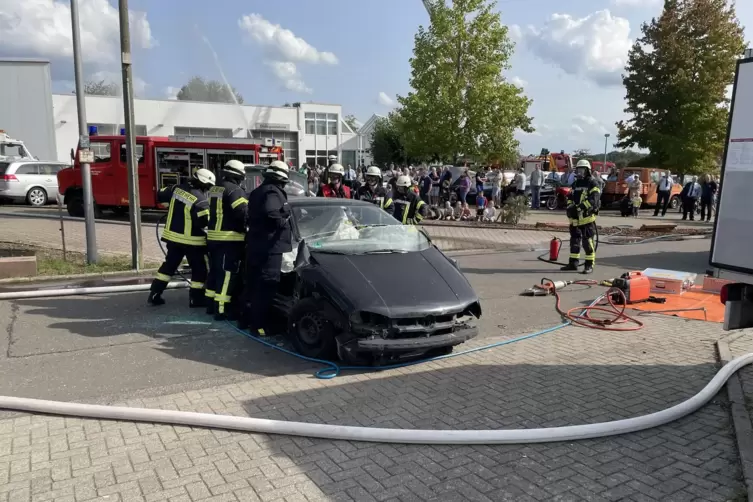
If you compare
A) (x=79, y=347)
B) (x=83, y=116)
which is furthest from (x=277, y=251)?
(x=83, y=116)

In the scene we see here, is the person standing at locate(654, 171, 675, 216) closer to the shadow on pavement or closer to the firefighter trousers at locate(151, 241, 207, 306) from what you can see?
the shadow on pavement

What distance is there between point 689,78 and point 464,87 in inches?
540

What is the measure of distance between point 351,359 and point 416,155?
24197mm

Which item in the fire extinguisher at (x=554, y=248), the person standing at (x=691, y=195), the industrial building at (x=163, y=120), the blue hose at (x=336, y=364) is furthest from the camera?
the industrial building at (x=163, y=120)

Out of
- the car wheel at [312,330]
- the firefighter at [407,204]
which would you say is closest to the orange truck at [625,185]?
the firefighter at [407,204]

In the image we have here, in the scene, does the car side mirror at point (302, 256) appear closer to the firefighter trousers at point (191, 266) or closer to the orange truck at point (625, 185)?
the firefighter trousers at point (191, 266)

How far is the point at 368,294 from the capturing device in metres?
4.99

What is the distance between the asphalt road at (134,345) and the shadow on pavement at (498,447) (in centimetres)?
89

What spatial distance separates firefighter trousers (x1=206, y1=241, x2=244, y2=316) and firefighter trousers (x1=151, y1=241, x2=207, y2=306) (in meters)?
0.46

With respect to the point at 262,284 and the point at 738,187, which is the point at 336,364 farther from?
the point at 738,187

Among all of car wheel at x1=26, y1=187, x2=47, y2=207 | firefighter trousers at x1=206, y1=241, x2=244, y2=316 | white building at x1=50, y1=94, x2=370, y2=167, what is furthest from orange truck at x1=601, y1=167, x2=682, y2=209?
white building at x1=50, y1=94, x2=370, y2=167

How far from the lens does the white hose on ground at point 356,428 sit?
372cm

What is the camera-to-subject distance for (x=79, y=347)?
569 centimetres

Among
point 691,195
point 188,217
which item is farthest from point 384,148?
point 188,217
